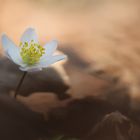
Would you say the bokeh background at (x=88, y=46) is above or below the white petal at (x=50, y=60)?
below

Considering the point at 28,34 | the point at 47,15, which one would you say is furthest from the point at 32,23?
the point at 28,34

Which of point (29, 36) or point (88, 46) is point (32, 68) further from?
point (88, 46)

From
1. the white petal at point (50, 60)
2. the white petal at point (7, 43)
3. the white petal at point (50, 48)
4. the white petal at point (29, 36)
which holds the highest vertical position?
the white petal at point (7, 43)

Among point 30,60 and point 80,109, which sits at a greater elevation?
point 30,60

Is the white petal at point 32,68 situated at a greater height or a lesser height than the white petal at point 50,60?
greater

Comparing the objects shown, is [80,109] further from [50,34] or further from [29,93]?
[50,34]

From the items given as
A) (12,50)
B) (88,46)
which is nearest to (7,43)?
(12,50)
